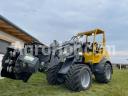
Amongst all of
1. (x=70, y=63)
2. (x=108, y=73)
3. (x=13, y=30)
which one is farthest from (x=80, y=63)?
(x=13, y=30)

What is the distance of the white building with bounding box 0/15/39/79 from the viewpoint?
728 inches

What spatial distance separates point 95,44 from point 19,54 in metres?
4.90

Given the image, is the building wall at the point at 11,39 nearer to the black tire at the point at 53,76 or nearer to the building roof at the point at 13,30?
the building roof at the point at 13,30

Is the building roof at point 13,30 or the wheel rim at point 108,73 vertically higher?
the building roof at point 13,30

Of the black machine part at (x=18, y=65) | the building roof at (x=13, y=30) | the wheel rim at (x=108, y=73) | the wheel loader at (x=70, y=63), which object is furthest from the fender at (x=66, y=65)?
the building roof at (x=13, y=30)

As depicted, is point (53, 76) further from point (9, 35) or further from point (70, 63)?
point (9, 35)

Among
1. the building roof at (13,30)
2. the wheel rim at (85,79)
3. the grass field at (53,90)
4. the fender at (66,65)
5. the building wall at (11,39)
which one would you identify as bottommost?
the grass field at (53,90)

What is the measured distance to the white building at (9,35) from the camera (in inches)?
728

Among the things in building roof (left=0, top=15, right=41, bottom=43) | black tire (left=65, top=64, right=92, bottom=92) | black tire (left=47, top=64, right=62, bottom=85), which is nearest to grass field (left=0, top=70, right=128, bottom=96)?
black tire (left=65, top=64, right=92, bottom=92)

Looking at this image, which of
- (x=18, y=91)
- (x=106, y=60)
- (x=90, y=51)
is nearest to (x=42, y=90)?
(x=18, y=91)

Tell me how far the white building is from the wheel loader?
471cm

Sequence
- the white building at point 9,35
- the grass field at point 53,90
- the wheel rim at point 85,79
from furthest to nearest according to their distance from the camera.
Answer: the white building at point 9,35 → the wheel rim at point 85,79 → the grass field at point 53,90

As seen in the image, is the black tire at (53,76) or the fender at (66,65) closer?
the fender at (66,65)

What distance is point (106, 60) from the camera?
52.7ft
